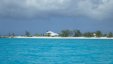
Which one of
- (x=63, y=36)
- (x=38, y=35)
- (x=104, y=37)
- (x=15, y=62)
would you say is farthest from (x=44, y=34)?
(x=15, y=62)

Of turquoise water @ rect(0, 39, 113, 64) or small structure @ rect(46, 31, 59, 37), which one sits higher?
small structure @ rect(46, 31, 59, 37)

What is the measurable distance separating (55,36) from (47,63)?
114 metres

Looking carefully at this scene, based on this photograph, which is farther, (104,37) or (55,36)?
(55,36)

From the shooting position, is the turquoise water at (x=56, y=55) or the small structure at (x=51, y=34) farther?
the small structure at (x=51, y=34)

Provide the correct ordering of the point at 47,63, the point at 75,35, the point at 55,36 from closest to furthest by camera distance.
Result: the point at 47,63 → the point at 75,35 → the point at 55,36

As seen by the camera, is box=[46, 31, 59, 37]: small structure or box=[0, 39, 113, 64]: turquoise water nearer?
box=[0, 39, 113, 64]: turquoise water

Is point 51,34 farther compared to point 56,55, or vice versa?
point 51,34

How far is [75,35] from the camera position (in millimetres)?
125750

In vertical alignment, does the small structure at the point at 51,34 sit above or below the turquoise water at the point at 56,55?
above

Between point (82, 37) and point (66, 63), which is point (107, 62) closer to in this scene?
point (66, 63)

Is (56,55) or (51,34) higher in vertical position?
(51,34)

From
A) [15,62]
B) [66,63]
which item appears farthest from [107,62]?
[15,62]

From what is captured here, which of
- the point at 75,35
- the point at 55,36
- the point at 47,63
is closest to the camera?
the point at 47,63

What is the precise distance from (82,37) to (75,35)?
3.26 m
